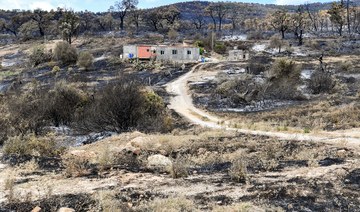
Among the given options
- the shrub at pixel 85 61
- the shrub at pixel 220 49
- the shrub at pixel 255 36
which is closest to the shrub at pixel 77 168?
the shrub at pixel 85 61

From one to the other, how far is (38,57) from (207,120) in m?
51.9

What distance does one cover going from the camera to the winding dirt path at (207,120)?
56.8ft

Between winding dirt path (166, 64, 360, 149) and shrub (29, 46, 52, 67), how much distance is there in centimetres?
2907

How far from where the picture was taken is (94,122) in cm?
2461

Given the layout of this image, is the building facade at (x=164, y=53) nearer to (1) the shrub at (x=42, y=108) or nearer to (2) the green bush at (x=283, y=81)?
(2) the green bush at (x=283, y=81)

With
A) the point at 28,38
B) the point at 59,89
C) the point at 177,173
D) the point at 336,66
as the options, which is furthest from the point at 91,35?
the point at 177,173

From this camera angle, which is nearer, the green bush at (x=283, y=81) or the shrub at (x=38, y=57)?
the green bush at (x=283, y=81)

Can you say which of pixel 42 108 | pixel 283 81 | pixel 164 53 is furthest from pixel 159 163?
pixel 164 53

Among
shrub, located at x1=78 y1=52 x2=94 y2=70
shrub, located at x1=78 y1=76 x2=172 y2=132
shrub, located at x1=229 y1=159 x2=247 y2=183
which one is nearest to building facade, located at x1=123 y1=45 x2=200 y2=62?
shrub, located at x1=78 y1=52 x2=94 y2=70

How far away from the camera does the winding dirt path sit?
56.8ft

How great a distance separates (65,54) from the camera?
69125 millimetres

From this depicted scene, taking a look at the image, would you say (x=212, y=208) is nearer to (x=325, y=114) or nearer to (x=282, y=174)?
(x=282, y=174)

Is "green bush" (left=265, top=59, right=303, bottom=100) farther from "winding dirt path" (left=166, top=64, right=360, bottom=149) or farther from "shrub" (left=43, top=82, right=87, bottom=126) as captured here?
"shrub" (left=43, top=82, right=87, bottom=126)

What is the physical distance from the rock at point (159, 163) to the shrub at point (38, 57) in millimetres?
63844
